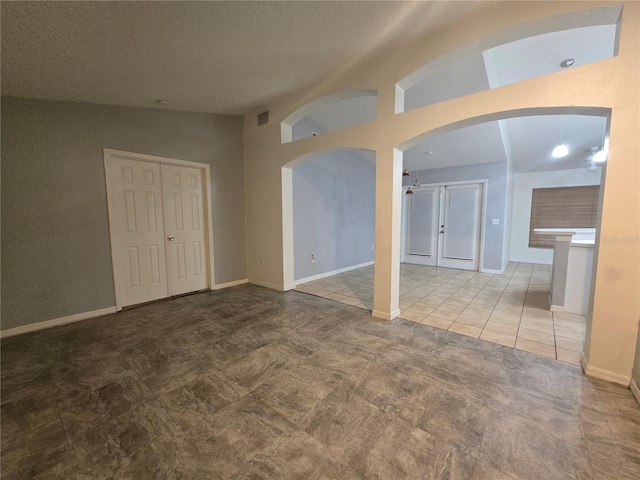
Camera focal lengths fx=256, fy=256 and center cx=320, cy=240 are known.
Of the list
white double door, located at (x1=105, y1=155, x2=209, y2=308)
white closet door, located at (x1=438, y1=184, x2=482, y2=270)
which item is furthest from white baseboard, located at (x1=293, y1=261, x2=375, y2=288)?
white closet door, located at (x1=438, y1=184, x2=482, y2=270)

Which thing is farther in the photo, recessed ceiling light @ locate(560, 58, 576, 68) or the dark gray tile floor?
recessed ceiling light @ locate(560, 58, 576, 68)

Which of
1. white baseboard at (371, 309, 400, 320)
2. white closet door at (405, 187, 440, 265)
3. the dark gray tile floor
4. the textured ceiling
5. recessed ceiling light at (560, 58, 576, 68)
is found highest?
recessed ceiling light at (560, 58, 576, 68)

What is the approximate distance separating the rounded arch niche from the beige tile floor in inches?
16.6

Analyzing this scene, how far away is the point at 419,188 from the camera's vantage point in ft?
23.1

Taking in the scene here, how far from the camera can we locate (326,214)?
5.56 m

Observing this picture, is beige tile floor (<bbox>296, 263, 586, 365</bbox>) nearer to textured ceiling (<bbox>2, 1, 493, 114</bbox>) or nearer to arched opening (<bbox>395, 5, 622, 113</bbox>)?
arched opening (<bbox>395, 5, 622, 113</bbox>)

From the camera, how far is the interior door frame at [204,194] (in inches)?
136

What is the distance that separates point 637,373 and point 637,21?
97.4 inches

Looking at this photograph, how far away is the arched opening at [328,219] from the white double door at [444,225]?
1240mm

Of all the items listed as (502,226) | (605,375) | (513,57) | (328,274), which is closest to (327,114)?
(513,57)

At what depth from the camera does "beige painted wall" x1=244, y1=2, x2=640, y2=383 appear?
6.07 ft

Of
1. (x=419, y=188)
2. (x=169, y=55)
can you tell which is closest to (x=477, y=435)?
(x=169, y=55)

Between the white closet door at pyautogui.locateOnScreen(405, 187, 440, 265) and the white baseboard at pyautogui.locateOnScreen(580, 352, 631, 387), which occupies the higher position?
the white closet door at pyautogui.locateOnScreen(405, 187, 440, 265)

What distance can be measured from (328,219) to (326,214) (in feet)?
0.43
